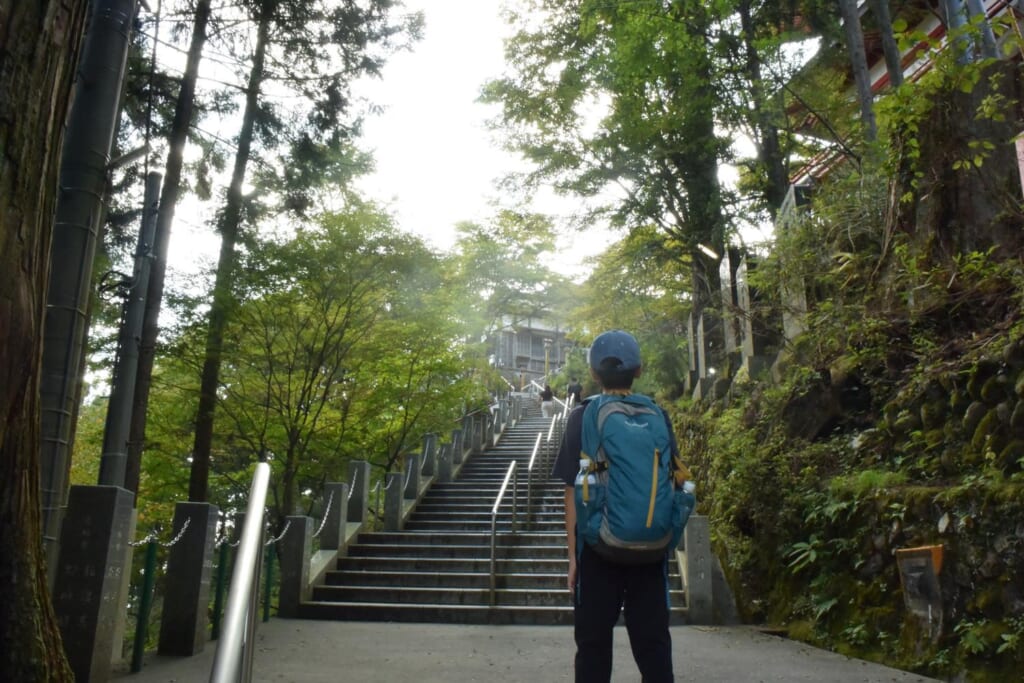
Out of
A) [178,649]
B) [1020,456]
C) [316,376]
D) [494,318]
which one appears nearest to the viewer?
[1020,456]

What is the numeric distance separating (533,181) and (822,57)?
601 cm

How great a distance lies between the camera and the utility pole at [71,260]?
449 centimetres

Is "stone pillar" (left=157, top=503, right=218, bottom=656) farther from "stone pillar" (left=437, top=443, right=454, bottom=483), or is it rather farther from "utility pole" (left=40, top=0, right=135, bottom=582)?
"stone pillar" (left=437, top=443, right=454, bottom=483)

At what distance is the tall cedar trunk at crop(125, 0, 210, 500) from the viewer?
945 cm

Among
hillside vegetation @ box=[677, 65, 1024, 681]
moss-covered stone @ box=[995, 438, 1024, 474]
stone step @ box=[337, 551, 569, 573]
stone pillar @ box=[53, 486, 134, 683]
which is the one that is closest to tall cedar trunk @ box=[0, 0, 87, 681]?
stone pillar @ box=[53, 486, 134, 683]

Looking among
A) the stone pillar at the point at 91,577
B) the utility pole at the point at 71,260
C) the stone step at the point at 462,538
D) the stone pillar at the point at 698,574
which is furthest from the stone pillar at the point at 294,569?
the utility pole at the point at 71,260

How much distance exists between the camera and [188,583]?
6.14m

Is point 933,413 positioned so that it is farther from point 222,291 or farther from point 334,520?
point 222,291

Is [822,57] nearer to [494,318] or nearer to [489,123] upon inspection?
[489,123]

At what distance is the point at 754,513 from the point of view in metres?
8.89

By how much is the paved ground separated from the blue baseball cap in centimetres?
285

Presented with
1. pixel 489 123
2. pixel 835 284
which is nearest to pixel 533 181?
pixel 489 123

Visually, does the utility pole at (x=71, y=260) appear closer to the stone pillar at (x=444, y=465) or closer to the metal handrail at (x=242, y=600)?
the metal handrail at (x=242, y=600)

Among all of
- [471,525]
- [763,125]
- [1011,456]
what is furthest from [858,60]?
[471,525]
